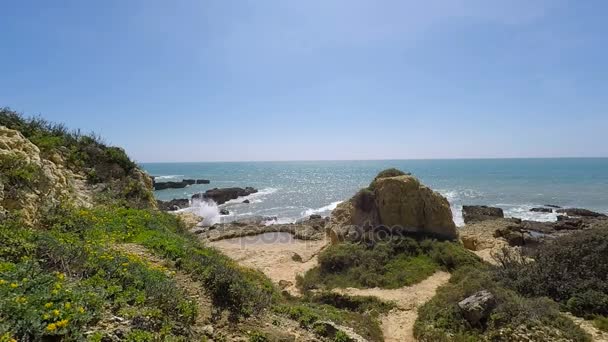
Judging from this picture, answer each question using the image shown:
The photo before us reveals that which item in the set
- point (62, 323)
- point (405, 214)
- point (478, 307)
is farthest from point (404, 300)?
point (62, 323)

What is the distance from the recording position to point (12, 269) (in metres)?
4.67

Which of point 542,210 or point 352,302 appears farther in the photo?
point 542,210

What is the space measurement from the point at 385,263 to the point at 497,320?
703 cm

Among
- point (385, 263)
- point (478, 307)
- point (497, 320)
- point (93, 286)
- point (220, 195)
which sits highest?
point (93, 286)

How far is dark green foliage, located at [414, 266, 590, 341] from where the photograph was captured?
821 centimetres

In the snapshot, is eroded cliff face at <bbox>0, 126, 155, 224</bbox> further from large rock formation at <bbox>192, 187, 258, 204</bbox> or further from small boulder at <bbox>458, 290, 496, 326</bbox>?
large rock formation at <bbox>192, 187, 258, 204</bbox>

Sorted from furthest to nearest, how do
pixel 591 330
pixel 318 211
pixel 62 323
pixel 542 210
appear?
pixel 318 211, pixel 542 210, pixel 591 330, pixel 62 323

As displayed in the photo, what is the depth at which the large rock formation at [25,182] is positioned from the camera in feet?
25.0

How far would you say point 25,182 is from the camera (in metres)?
8.43

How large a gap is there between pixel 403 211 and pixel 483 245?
6.38m

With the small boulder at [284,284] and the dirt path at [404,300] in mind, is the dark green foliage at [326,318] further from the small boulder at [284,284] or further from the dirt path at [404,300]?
the small boulder at [284,284]

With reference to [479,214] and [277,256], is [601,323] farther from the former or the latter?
[479,214]

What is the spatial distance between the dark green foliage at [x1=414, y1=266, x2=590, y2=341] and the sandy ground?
5.94 meters

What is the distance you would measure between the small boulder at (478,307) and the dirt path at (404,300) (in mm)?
1672
